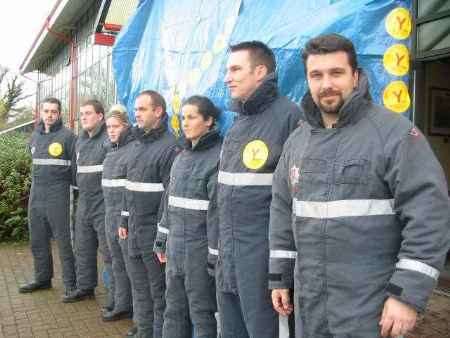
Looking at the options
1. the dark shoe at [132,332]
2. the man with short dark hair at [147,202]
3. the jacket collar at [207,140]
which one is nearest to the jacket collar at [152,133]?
the man with short dark hair at [147,202]

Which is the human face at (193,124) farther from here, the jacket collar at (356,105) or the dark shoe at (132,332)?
the dark shoe at (132,332)

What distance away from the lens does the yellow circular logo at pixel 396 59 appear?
262 centimetres

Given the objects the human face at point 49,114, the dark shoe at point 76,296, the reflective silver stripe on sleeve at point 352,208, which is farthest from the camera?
the human face at point 49,114

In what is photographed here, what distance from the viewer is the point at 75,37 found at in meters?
13.4

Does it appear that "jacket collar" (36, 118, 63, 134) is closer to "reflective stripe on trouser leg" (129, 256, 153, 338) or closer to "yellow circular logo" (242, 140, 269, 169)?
"reflective stripe on trouser leg" (129, 256, 153, 338)

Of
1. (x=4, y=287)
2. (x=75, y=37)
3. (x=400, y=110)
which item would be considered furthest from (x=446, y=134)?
Result: (x=75, y=37)

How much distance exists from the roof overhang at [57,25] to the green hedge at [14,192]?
4233 mm

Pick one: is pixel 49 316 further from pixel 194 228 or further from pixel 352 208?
pixel 352 208

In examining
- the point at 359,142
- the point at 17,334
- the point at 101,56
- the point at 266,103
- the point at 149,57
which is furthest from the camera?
the point at 101,56

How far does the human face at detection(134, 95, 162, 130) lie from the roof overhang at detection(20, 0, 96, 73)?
26.3 ft

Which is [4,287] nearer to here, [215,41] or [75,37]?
[215,41]

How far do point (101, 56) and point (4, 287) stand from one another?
224 inches

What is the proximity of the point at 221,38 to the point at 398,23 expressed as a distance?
69.5 inches

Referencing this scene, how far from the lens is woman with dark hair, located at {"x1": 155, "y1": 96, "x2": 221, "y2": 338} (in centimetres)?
325
